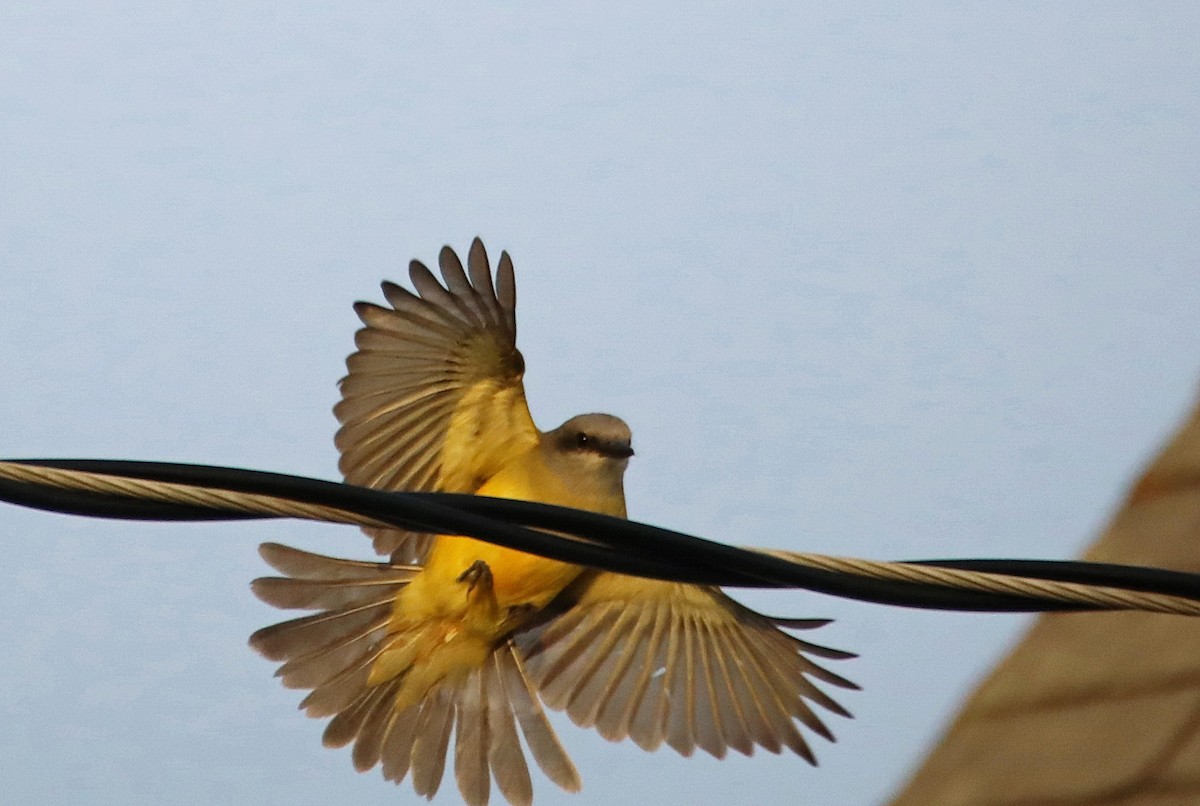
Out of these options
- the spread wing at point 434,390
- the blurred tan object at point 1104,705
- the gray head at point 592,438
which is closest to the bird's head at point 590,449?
the gray head at point 592,438

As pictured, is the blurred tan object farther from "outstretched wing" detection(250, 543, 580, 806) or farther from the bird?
"outstretched wing" detection(250, 543, 580, 806)

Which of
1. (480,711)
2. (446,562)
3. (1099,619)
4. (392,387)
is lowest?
(1099,619)

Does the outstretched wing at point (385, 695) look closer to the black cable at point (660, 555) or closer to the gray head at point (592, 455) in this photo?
the gray head at point (592, 455)

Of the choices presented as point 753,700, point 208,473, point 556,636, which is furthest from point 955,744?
point 208,473

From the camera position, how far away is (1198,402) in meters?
6.70

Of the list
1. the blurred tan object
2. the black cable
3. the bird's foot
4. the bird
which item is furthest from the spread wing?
the black cable

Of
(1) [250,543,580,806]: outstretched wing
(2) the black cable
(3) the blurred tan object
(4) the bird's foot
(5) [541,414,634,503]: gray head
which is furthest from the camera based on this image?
(3) the blurred tan object

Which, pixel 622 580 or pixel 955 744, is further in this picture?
pixel 955 744

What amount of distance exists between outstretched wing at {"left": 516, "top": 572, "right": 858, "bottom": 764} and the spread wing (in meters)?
0.51

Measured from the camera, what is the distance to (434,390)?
4980 millimetres

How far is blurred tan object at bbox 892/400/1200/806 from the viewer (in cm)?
516

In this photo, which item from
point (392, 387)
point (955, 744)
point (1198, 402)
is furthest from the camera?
point (1198, 402)

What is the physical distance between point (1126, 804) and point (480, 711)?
80.6 inches

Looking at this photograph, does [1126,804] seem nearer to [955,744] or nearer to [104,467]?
[955,744]
